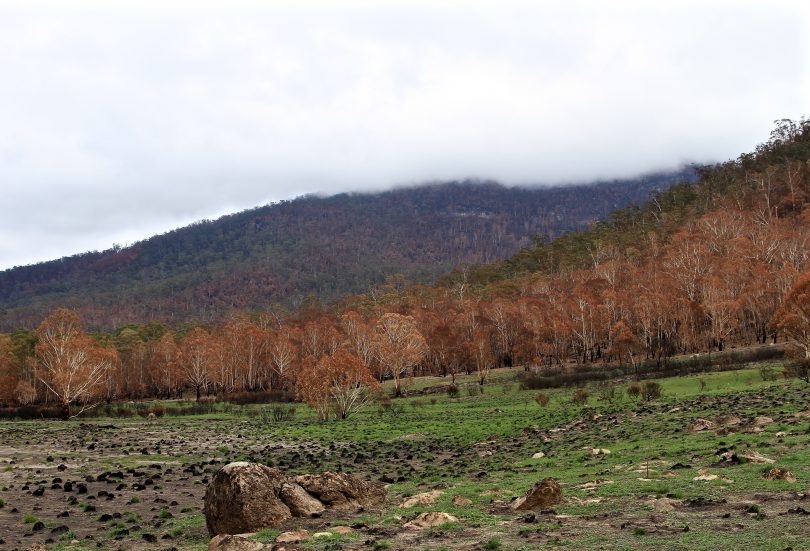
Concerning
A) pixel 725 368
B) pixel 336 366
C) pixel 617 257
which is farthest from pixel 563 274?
pixel 336 366

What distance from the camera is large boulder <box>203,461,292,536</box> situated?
17.5 meters

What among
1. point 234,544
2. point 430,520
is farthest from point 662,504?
point 234,544

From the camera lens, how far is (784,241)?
116 m

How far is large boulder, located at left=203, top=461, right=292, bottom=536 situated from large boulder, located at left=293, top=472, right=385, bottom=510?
5.09 feet

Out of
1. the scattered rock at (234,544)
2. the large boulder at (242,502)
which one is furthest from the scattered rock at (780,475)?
the scattered rock at (234,544)

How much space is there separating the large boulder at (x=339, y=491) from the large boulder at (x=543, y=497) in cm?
520

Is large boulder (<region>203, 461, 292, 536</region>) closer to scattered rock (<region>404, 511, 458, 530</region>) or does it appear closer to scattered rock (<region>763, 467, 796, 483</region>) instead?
scattered rock (<region>404, 511, 458, 530</region>)

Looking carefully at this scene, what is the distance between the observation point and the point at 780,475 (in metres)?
17.6

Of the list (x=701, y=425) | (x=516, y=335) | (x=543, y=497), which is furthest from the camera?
(x=516, y=335)

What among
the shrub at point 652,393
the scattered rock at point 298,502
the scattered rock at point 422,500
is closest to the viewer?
the scattered rock at point 298,502

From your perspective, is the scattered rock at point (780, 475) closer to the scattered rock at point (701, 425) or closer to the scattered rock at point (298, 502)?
the scattered rock at point (701, 425)

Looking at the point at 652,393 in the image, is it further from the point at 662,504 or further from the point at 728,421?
the point at 662,504

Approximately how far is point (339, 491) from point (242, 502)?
358 centimetres

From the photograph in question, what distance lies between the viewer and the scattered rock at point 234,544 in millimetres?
14758
